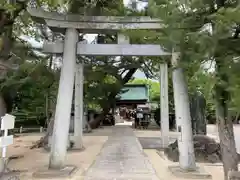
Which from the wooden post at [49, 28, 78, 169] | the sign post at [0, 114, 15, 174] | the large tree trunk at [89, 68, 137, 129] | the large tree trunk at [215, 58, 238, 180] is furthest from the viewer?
the large tree trunk at [89, 68, 137, 129]

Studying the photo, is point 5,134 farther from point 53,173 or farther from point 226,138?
point 226,138

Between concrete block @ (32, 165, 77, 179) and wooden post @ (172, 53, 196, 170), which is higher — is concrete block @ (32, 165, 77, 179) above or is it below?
below

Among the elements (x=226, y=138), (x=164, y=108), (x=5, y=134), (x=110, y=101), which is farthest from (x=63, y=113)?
(x=110, y=101)

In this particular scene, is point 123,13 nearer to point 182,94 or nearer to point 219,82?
point 182,94

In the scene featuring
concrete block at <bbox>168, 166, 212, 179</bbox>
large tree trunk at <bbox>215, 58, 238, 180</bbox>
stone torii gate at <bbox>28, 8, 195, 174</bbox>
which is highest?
stone torii gate at <bbox>28, 8, 195, 174</bbox>

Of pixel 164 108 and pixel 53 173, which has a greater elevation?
pixel 164 108

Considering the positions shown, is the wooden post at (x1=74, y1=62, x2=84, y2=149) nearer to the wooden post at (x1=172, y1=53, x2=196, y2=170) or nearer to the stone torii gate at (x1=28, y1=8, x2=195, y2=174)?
the stone torii gate at (x1=28, y1=8, x2=195, y2=174)

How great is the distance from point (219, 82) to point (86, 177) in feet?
12.0

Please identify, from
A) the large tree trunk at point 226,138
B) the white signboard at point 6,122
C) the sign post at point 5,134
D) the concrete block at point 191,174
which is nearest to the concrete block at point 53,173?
the sign post at point 5,134

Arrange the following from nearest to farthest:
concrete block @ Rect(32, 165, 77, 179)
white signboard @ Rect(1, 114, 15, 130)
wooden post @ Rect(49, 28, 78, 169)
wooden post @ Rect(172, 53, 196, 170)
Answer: white signboard @ Rect(1, 114, 15, 130) < concrete block @ Rect(32, 165, 77, 179) < wooden post @ Rect(172, 53, 196, 170) < wooden post @ Rect(49, 28, 78, 169)

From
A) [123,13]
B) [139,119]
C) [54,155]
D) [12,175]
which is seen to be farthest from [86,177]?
[139,119]

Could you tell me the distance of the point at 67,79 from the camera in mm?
7168

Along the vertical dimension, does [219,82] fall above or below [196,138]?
above

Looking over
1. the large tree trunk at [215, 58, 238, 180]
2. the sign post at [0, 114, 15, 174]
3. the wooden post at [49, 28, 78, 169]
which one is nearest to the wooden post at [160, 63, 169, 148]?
the wooden post at [49, 28, 78, 169]
